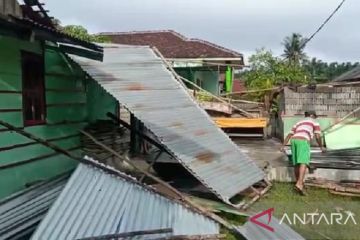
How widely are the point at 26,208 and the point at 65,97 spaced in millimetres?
3167

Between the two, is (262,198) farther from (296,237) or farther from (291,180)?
(296,237)

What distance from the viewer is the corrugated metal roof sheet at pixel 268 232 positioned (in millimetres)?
5711

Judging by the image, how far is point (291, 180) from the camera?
9.84 m

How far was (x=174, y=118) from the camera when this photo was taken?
8055 millimetres

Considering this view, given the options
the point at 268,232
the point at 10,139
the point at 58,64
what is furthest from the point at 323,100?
the point at 10,139

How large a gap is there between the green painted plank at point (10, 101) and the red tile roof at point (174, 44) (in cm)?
1675

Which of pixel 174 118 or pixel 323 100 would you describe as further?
pixel 323 100

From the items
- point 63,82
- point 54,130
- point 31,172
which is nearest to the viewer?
point 31,172

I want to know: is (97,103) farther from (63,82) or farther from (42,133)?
(42,133)

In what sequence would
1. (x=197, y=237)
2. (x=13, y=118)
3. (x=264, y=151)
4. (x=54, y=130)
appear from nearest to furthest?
(x=197, y=237), (x=13, y=118), (x=54, y=130), (x=264, y=151)

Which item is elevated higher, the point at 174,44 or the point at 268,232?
the point at 174,44

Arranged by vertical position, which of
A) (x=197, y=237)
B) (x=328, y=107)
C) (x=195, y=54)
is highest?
(x=195, y=54)

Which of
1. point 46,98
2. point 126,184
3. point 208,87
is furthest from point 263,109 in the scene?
point 126,184

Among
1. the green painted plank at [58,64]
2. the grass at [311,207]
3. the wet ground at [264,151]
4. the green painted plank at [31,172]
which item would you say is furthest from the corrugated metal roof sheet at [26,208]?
the wet ground at [264,151]
